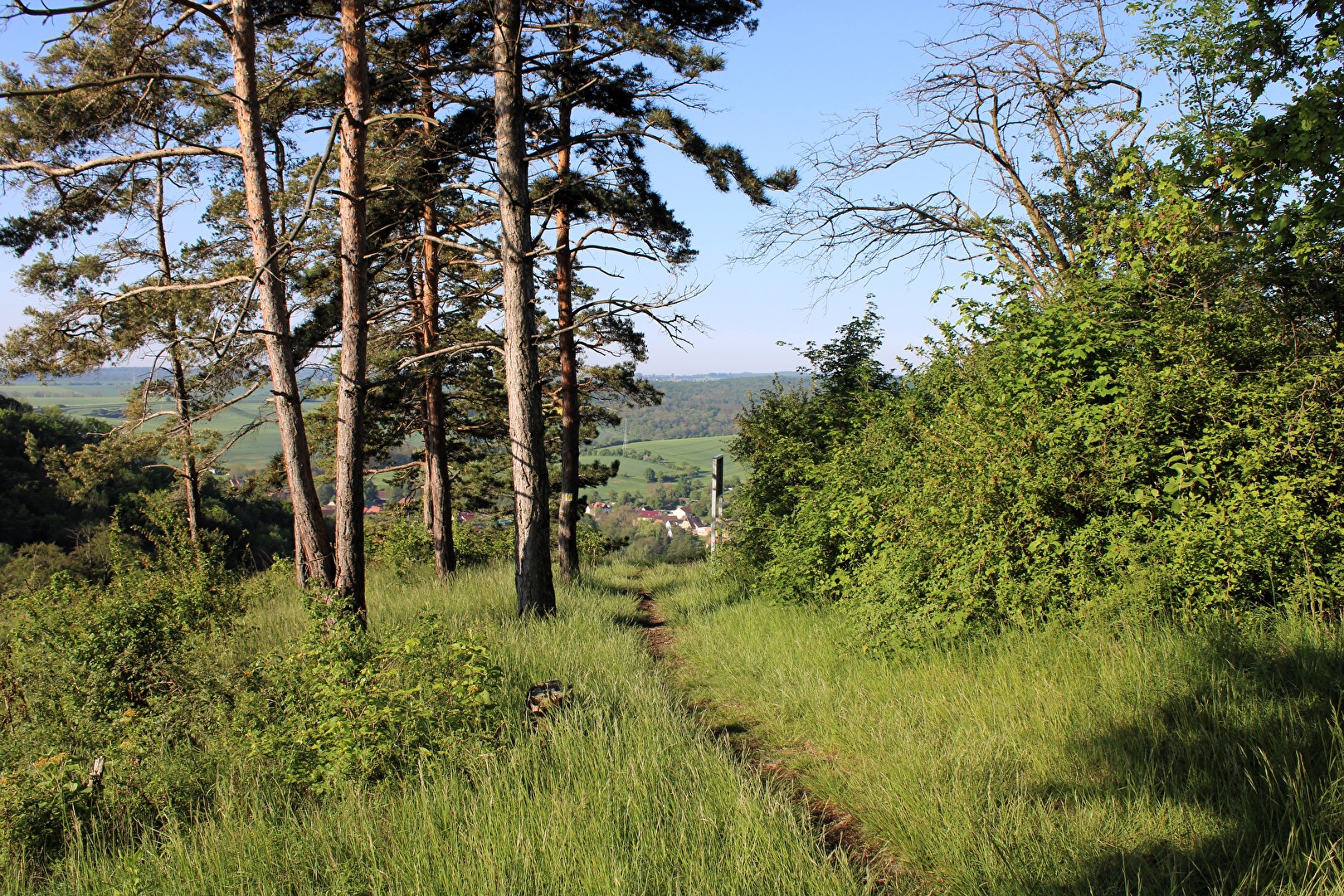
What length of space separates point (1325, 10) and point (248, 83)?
354 inches

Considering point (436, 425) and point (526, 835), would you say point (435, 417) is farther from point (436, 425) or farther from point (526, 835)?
point (526, 835)

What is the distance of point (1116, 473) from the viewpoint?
18.9 ft

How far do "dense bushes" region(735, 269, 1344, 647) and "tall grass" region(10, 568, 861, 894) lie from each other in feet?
9.72

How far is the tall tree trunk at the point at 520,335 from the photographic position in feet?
29.1

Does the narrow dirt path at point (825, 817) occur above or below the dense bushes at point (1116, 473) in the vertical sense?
below

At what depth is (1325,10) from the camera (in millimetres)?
5324

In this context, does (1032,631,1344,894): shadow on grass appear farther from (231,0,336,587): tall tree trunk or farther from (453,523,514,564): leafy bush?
(453,523,514,564): leafy bush

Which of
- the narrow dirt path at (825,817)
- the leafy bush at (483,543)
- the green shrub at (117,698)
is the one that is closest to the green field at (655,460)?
the leafy bush at (483,543)

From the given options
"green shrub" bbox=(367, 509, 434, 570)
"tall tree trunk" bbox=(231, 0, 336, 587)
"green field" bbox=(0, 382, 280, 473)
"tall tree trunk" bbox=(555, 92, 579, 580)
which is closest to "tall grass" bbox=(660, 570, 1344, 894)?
"tall tree trunk" bbox=(231, 0, 336, 587)

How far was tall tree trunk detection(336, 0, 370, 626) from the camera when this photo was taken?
→ 7613mm

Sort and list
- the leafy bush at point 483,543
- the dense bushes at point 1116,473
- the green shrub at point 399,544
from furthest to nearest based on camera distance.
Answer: the leafy bush at point 483,543 < the green shrub at point 399,544 < the dense bushes at point 1116,473

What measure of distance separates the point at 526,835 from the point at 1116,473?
5017 mm

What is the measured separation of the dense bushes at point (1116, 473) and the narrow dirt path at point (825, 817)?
67.4 inches

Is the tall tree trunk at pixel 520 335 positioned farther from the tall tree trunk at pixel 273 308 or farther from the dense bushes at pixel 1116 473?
the dense bushes at pixel 1116 473
